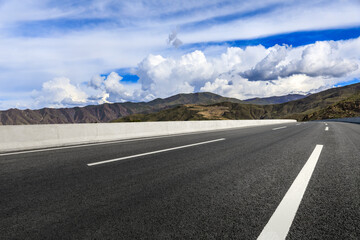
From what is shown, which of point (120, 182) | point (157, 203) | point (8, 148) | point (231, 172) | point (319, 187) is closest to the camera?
point (157, 203)

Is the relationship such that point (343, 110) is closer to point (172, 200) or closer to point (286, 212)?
point (286, 212)

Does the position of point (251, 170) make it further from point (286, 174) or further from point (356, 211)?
point (356, 211)

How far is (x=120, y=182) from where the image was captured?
3.13 meters

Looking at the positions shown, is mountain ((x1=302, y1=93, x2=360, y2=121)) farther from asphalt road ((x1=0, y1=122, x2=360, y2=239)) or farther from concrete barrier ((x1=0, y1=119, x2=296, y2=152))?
asphalt road ((x1=0, y1=122, x2=360, y2=239))

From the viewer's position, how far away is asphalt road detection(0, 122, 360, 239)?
1.86 m

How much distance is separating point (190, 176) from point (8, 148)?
6.33 meters

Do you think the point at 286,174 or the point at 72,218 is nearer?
the point at 72,218

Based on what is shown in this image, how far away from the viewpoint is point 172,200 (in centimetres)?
248

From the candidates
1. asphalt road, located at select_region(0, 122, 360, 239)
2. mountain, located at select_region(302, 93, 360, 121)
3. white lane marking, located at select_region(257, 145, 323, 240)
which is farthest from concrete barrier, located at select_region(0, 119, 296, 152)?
mountain, located at select_region(302, 93, 360, 121)

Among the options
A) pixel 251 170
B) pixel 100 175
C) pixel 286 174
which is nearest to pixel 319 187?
pixel 286 174

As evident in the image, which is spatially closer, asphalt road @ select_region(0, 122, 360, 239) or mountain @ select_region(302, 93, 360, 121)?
asphalt road @ select_region(0, 122, 360, 239)

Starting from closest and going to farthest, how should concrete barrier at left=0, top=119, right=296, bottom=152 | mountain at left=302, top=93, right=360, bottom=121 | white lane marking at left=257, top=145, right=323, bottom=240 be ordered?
white lane marking at left=257, top=145, right=323, bottom=240, concrete barrier at left=0, top=119, right=296, bottom=152, mountain at left=302, top=93, right=360, bottom=121

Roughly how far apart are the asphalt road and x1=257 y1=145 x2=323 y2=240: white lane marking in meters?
0.05

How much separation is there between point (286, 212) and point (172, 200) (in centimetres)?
124
